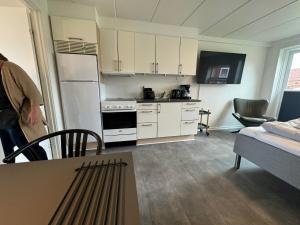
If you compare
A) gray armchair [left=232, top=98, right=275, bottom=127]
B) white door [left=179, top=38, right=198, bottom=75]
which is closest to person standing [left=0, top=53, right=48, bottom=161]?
white door [left=179, top=38, right=198, bottom=75]

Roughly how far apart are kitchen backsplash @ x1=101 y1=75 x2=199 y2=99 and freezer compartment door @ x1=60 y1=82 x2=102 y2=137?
1.76 feet

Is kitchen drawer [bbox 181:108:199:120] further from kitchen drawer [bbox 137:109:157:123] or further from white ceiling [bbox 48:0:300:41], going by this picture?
white ceiling [bbox 48:0:300:41]

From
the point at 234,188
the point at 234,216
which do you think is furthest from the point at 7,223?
the point at 234,188

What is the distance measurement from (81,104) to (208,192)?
7.49ft

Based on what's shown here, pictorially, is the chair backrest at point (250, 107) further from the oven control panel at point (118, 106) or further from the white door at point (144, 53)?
Result: the oven control panel at point (118, 106)

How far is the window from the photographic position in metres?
3.45

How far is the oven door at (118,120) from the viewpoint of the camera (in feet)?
8.74

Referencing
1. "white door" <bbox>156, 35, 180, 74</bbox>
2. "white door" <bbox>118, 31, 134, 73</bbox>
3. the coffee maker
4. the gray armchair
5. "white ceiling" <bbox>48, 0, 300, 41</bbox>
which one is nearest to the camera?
"white ceiling" <bbox>48, 0, 300, 41</bbox>

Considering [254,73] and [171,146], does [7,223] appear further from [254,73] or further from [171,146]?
[254,73]

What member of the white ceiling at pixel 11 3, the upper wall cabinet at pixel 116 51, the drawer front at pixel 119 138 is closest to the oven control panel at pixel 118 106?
the drawer front at pixel 119 138

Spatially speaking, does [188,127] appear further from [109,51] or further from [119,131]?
[109,51]

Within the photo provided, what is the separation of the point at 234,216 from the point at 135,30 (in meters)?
3.20

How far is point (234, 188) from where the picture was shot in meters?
1.78

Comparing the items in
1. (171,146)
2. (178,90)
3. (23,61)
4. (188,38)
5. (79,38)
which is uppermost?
(188,38)
